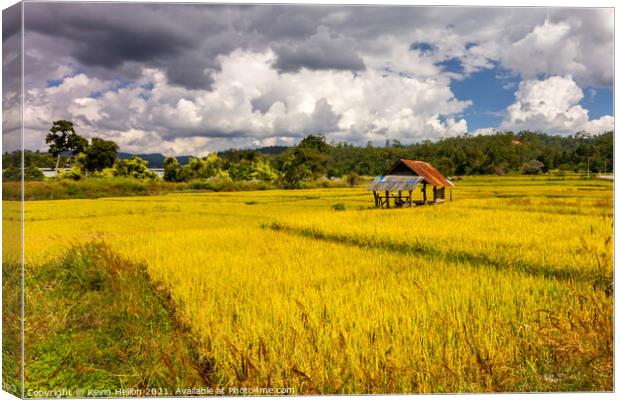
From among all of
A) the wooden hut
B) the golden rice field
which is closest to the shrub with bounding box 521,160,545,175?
the golden rice field

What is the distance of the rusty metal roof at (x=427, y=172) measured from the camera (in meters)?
4.34

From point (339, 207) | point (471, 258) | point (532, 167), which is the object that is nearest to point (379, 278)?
point (471, 258)

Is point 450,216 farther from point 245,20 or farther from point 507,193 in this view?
point 245,20

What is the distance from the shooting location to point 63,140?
3.52m

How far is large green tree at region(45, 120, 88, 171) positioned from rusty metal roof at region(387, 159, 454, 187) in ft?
9.78

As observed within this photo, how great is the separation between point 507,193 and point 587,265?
1384mm

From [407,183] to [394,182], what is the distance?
0.14m

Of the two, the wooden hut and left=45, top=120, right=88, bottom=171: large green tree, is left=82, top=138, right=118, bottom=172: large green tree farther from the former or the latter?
the wooden hut

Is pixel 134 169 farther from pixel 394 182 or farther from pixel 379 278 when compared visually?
pixel 394 182

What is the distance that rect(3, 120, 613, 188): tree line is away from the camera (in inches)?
141

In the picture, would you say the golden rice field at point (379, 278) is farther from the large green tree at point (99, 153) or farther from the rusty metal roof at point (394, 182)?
the large green tree at point (99, 153)

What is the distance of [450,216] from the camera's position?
5.63 m

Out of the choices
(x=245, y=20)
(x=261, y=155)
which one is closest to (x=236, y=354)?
(x=261, y=155)

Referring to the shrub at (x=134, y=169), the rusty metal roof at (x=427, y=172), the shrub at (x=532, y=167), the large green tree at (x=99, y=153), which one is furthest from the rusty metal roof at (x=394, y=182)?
the large green tree at (x=99, y=153)
